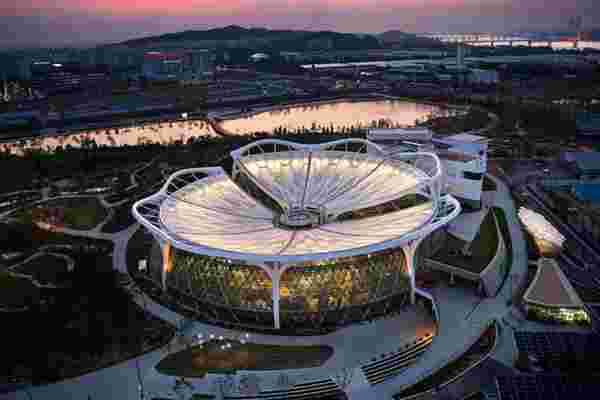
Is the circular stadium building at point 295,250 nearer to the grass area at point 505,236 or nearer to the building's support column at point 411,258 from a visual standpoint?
the building's support column at point 411,258

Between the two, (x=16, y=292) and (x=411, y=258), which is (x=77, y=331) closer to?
(x=16, y=292)

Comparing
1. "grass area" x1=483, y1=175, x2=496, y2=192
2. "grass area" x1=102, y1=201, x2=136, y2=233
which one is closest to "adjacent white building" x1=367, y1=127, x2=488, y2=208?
"grass area" x1=483, y1=175, x2=496, y2=192

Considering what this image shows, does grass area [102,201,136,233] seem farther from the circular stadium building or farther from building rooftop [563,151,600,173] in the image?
building rooftop [563,151,600,173]

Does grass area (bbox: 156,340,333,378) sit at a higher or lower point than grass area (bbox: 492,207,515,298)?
lower

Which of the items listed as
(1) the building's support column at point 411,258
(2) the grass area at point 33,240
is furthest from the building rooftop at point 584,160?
(2) the grass area at point 33,240

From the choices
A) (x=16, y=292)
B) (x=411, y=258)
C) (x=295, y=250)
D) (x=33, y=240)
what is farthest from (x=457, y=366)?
(x=33, y=240)

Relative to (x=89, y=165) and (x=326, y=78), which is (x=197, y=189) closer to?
(x=89, y=165)
